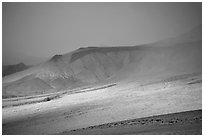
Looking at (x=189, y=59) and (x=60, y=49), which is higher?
(x=60, y=49)

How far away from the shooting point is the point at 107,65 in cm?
7288

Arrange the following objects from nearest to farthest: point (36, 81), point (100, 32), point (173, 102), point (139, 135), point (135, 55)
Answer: point (139, 135)
point (173, 102)
point (36, 81)
point (135, 55)
point (100, 32)

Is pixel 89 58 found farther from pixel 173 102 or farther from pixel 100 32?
pixel 173 102

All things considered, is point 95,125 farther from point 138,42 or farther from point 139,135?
point 138,42

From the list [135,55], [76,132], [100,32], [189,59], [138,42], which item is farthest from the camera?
[138,42]

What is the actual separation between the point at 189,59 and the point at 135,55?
19956 mm

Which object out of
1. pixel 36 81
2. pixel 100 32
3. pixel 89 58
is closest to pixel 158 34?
pixel 100 32

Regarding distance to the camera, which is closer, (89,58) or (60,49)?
(89,58)

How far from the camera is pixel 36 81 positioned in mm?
63250

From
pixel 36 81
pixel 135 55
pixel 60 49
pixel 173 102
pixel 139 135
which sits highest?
pixel 60 49

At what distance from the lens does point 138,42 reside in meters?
110

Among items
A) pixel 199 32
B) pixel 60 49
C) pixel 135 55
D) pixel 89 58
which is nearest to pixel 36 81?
pixel 89 58

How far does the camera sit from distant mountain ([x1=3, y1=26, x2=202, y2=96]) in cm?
5759

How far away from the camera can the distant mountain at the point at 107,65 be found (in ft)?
189
